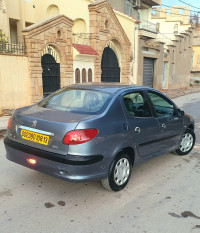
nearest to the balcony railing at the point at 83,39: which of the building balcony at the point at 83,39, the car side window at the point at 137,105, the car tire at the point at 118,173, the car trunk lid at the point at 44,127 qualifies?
the building balcony at the point at 83,39

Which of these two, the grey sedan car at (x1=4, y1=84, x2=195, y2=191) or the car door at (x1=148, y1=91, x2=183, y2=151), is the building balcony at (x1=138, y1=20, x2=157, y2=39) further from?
the grey sedan car at (x1=4, y1=84, x2=195, y2=191)

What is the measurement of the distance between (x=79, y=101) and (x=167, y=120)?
1.69 m

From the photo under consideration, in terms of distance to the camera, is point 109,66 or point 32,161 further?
point 109,66

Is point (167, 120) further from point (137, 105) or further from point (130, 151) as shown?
point (130, 151)

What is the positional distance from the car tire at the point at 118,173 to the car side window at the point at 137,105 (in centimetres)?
68

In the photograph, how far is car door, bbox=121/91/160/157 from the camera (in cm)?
360

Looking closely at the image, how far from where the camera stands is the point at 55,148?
3.00m

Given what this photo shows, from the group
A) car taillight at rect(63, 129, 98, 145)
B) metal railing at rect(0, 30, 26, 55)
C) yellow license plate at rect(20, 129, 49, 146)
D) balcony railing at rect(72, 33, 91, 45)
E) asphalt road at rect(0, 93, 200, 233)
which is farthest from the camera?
balcony railing at rect(72, 33, 91, 45)

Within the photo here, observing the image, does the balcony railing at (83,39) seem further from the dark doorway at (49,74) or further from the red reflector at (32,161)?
the red reflector at (32,161)

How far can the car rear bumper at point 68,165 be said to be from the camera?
9.63 feet

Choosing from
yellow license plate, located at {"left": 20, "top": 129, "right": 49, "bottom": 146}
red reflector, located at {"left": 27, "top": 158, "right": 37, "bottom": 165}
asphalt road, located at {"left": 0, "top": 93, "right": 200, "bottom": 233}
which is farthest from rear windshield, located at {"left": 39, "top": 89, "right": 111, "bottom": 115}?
asphalt road, located at {"left": 0, "top": 93, "right": 200, "bottom": 233}

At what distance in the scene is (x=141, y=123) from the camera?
12.2 feet

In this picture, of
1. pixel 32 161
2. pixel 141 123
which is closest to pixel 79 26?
pixel 141 123

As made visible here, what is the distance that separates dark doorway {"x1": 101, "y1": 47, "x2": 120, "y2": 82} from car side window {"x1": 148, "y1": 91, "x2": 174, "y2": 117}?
9965 mm
